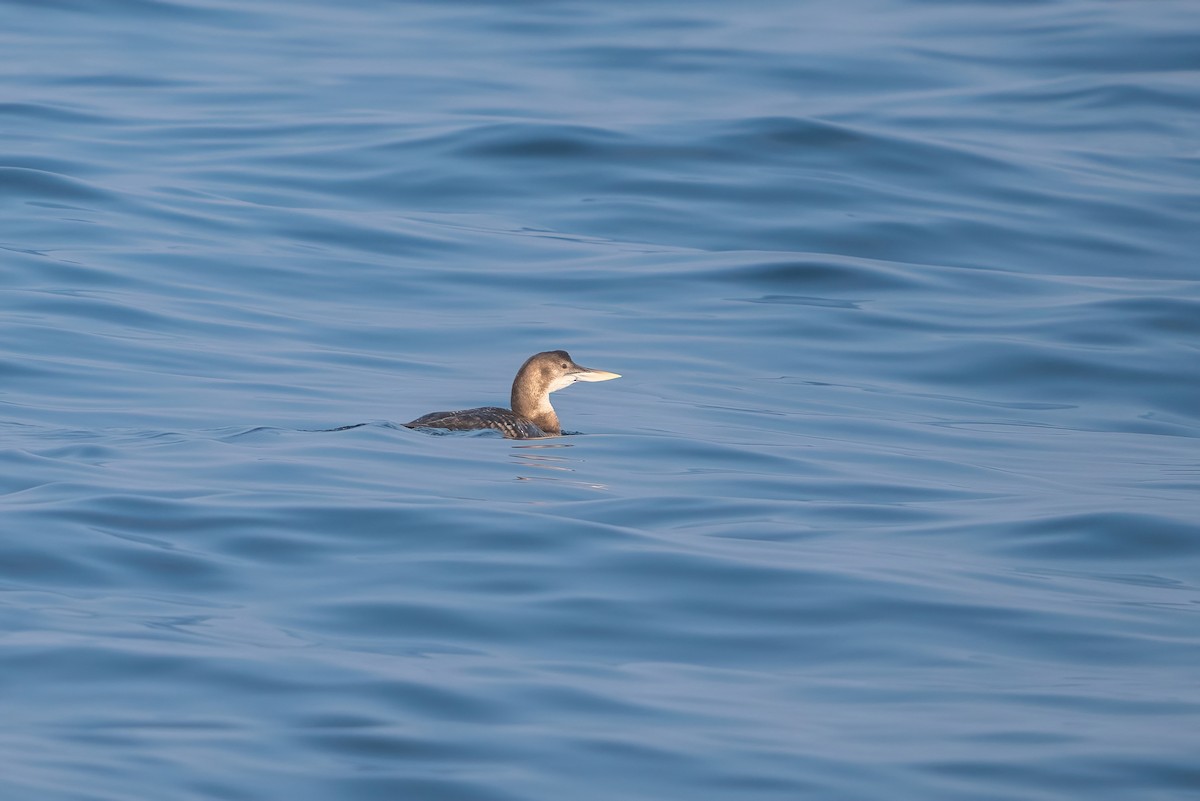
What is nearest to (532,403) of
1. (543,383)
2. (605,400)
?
(543,383)

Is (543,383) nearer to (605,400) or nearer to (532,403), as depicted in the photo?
(532,403)

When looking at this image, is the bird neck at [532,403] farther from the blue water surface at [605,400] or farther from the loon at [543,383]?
the blue water surface at [605,400]

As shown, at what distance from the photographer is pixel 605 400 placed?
13.2 metres

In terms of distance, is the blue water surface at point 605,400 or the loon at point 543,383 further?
the loon at point 543,383

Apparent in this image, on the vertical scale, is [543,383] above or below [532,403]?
above

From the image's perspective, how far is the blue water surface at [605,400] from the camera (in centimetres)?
618

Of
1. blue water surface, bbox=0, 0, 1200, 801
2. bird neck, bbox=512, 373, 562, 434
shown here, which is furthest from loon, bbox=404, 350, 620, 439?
blue water surface, bbox=0, 0, 1200, 801

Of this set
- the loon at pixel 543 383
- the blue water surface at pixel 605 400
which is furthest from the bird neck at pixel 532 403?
the blue water surface at pixel 605 400

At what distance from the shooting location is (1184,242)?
703 inches

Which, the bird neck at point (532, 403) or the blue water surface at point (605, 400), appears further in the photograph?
the bird neck at point (532, 403)

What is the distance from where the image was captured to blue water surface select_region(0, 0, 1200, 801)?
6.18m

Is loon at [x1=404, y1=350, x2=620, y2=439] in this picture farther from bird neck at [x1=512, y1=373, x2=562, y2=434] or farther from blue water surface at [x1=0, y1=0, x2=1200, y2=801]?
blue water surface at [x1=0, y1=0, x2=1200, y2=801]

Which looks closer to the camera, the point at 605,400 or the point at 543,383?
the point at 543,383

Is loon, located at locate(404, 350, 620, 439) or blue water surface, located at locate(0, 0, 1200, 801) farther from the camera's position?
loon, located at locate(404, 350, 620, 439)
